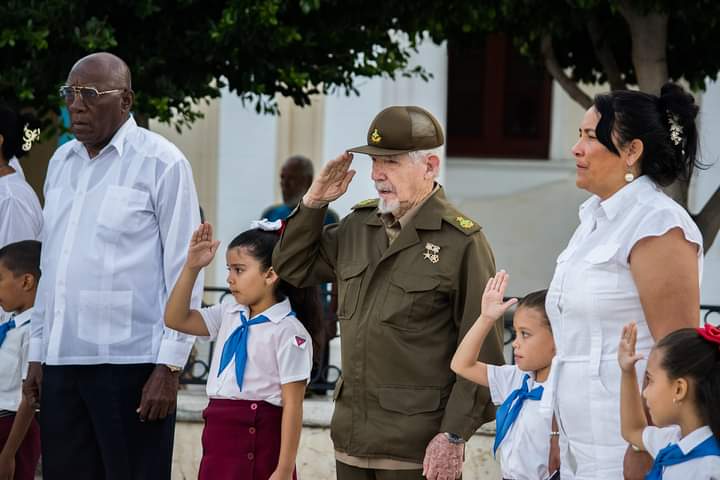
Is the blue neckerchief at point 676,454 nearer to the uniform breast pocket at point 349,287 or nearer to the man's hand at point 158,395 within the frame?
the uniform breast pocket at point 349,287

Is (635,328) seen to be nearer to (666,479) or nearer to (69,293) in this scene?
(666,479)

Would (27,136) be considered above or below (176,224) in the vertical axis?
above

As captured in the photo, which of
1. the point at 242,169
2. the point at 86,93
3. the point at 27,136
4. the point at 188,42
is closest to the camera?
the point at 86,93

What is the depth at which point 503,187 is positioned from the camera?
13586 millimetres

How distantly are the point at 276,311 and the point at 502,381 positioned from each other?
0.92 metres

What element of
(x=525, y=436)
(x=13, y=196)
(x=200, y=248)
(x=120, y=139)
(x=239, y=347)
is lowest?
(x=525, y=436)

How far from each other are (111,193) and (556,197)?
8824 millimetres

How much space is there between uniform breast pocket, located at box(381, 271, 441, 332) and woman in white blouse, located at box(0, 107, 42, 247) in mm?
2061

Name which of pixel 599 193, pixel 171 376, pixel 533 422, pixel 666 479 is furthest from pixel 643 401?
pixel 171 376

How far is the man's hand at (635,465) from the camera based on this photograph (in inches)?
144

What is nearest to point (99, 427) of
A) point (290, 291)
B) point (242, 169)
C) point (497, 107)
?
point (290, 291)

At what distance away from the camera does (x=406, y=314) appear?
423 centimetres

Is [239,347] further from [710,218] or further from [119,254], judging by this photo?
[710,218]

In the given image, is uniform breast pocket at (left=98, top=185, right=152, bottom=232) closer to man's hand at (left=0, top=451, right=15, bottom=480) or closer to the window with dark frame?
man's hand at (left=0, top=451, right=15, bottom=480)
